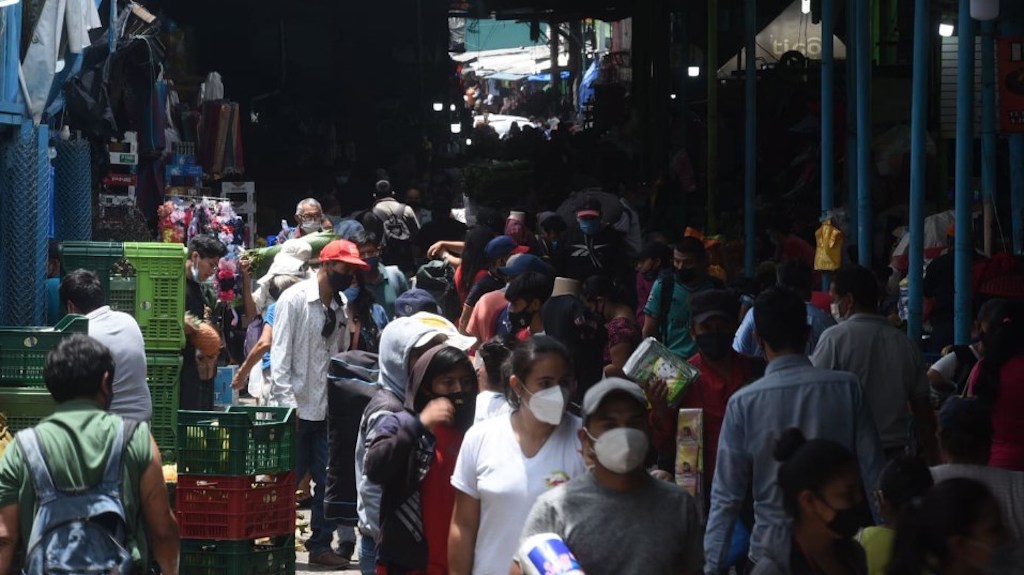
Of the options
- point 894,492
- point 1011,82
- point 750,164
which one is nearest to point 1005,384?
point 894,492

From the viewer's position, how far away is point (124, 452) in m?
5.76

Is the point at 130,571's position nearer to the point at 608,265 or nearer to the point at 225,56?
the point at 608,265

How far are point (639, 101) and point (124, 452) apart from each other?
28253 millimetres

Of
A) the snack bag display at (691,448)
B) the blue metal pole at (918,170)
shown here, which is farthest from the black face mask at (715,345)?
the blue metal pole at (918,170)

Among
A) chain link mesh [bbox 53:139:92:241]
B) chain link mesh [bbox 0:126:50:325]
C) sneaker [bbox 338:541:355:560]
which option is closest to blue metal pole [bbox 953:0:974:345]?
sneaker [bbox 338:541:355:560]

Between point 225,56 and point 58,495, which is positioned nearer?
point 58,495

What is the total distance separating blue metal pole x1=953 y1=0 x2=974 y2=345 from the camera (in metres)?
10.5

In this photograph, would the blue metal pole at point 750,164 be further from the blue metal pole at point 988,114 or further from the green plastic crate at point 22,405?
the green plastic crate at point 22,405

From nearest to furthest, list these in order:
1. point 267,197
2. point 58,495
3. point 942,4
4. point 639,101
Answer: point 58,495
point 942,4
point 267,197
point 639,101

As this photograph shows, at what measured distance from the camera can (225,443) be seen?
7383mm

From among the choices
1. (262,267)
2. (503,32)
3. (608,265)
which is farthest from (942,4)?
(503,32)

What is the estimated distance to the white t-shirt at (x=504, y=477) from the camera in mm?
5320

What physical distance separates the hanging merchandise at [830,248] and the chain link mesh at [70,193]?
6286 mm

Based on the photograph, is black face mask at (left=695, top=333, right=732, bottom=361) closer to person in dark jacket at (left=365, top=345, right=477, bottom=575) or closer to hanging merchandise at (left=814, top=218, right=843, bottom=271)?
person in dark jacket at (left=365, top=345, right=477, bottom=575)
